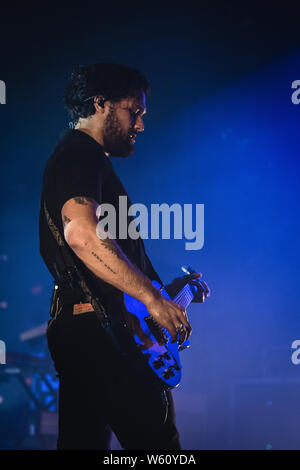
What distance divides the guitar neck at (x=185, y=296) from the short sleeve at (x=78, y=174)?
3.51 feet

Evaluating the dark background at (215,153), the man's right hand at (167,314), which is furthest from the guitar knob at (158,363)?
the dark background at (215,153)

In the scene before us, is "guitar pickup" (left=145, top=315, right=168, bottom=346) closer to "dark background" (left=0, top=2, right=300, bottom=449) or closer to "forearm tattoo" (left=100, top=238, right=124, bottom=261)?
"forearm tattoo" (left=100, top=238, right=124, bottom=261)

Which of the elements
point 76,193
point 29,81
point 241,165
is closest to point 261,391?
point 241,165

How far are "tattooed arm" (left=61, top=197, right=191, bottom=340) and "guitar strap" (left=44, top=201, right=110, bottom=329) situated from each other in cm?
10

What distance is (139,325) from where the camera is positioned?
1.82 metres

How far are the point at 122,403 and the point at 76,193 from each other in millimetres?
861

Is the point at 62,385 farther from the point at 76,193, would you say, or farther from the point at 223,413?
the point at 223,413

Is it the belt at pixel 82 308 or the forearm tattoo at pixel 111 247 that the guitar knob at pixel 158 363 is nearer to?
the belt at pixel 82 308

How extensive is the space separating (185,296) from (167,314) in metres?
1.08

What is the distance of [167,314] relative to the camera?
5.58ft

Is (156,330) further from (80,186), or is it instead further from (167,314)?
(80,186)

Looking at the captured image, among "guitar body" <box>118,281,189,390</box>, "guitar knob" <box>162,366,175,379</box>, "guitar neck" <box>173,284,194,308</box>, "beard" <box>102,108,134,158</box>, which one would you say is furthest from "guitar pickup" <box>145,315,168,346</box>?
"beard" <box>102,108,134,158</box>

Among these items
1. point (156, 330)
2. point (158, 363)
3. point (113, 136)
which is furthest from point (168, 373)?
point (113, 136)

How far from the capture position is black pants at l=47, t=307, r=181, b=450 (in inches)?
66.8
